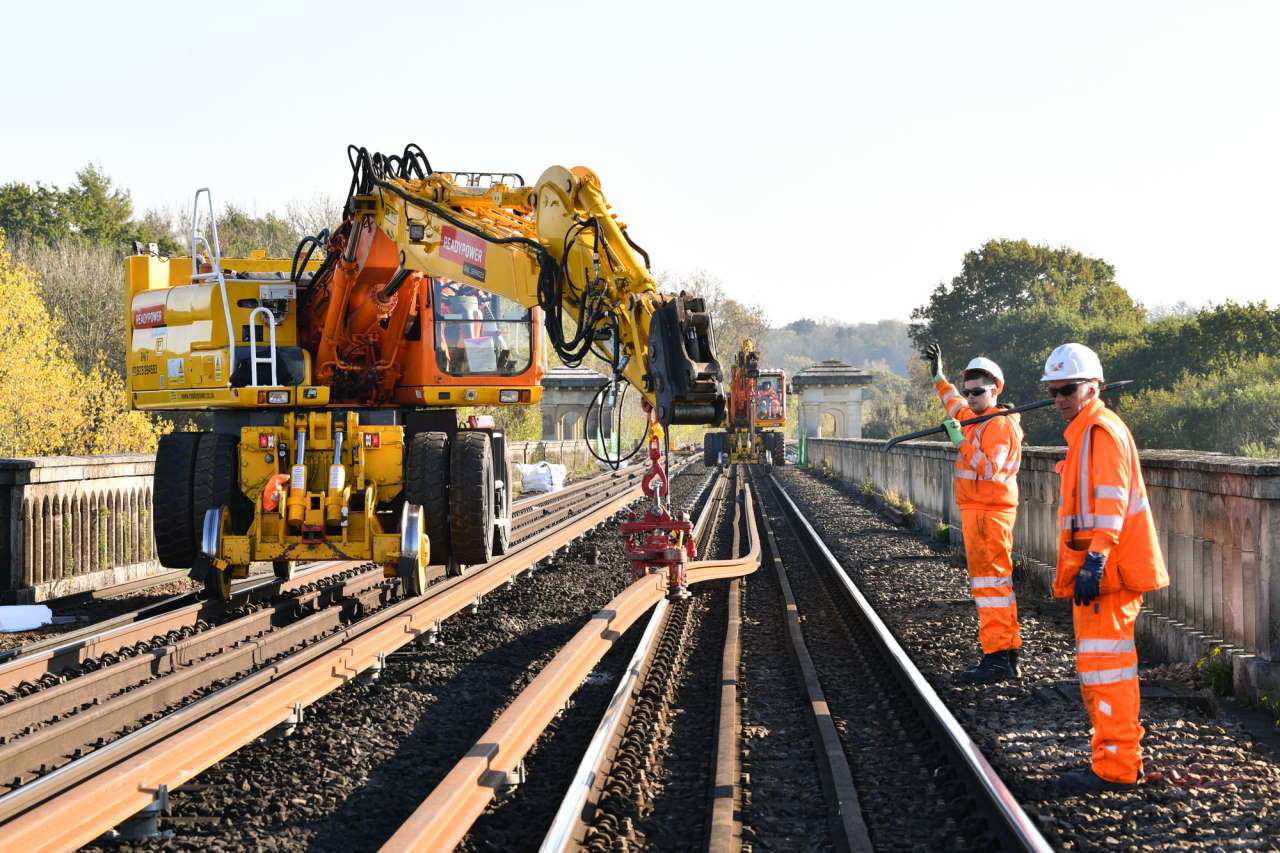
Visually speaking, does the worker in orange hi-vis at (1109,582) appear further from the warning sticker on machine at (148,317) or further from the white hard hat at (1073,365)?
the warning sticker on machine at (148,317)

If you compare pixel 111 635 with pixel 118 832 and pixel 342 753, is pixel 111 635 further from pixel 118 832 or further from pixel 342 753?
pixel 118 832

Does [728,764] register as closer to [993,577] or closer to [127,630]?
[993,577]

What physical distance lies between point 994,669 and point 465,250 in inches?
189

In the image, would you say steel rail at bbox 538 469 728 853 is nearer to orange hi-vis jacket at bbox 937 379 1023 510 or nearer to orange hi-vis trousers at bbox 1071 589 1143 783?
orange hi-vis trousers at bbox 1071 589 1143 783

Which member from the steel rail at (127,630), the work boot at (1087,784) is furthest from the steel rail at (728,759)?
the steel rail at (127,630)

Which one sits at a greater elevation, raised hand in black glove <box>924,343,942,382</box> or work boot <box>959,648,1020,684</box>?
raised hand in black glove <box>924,343,942,382</box>

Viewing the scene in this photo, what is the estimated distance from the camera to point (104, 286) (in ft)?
123

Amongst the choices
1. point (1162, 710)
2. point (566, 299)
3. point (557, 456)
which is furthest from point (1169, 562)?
point (557, 456)

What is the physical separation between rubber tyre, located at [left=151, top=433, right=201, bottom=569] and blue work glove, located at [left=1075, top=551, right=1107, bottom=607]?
729 cm

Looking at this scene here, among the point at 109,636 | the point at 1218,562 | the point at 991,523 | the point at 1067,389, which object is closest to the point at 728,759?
the point at 1067,389

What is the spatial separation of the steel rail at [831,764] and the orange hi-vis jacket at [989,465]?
1.63m

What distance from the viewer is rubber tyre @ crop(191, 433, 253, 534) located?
959cm

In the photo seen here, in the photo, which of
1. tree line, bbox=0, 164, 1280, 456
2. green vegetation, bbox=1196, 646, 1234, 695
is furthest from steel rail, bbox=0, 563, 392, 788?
tree line, bbox=0, 164, 1280, 456

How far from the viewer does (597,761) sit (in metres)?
5.31
